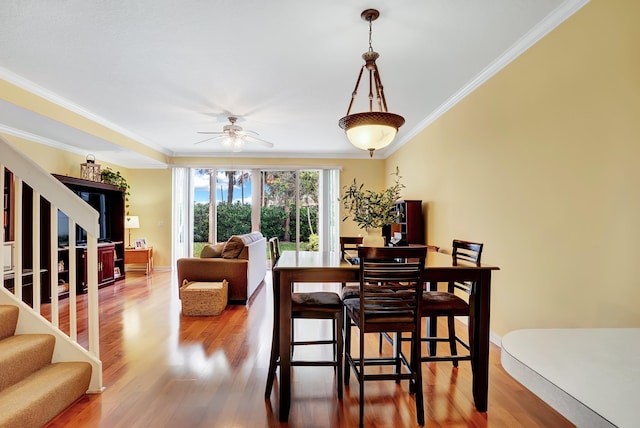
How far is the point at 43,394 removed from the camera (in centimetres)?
196

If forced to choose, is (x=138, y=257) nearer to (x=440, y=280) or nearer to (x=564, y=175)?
(x=440, y=280)

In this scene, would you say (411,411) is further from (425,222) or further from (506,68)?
(425,222)

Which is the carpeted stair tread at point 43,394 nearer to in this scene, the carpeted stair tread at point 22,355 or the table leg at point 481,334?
the carpeted stair tread at point 22,355

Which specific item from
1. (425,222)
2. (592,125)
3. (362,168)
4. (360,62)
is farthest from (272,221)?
(592,125)

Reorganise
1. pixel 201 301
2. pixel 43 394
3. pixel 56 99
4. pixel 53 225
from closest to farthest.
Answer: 1. pixel 43 394
2. pixel 53 225
3. pixel 56 99
4. pixel 201 301

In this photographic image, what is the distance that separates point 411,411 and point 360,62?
284 centimetres

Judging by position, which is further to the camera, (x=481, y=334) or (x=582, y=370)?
(x=481, y=334)

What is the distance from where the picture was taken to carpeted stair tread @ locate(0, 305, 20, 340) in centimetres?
224

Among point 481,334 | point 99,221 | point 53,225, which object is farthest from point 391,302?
point 99,221

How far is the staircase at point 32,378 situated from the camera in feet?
6.01

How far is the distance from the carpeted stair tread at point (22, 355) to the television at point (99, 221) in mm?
3559

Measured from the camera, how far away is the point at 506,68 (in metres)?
3.07

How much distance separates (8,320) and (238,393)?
1615mm

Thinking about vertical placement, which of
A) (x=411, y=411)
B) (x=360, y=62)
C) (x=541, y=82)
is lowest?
(x=411, y=411)
